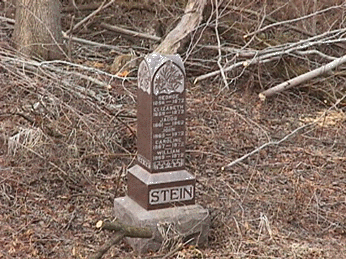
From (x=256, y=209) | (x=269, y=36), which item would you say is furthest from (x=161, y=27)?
(x=256, y=209)

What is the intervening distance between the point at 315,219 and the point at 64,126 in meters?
2.72

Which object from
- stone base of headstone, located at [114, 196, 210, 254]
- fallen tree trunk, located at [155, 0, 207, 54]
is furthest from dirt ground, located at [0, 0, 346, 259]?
fallen tree trunk, located at [155, 0, 207, 54]

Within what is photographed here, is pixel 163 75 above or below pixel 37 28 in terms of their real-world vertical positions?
below

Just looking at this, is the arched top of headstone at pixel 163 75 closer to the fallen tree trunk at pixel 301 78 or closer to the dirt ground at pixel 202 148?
the dirt ground at pixel 202 148

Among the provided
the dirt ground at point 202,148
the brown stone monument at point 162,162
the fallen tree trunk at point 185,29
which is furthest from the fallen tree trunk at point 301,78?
the brown stone monument at point 162,162

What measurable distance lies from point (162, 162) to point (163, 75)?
28.4 inches

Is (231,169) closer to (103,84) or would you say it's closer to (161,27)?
(103,84)

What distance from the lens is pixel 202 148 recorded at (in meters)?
8.46

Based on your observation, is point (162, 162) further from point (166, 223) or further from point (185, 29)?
point (185, 29)

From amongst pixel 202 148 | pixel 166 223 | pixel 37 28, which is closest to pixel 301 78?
pixel 202 148

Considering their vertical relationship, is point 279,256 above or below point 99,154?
below

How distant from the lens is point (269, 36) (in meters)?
11.0

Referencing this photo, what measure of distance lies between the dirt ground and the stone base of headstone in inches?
4.6

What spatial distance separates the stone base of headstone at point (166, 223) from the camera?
636cm
